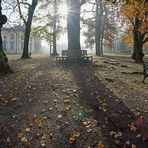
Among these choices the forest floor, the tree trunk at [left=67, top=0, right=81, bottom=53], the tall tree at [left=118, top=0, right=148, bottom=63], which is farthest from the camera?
the tall tree at [left=118, top=0, right=148, bottom=63]

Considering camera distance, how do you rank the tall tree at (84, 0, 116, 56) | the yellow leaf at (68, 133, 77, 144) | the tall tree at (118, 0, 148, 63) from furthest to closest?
1. the tall tree at (84, 0, 116, 56)
2. the tall tree at (118, 0, 148, 63)
3. the yellow leaf at (68, 133, 77, 144)

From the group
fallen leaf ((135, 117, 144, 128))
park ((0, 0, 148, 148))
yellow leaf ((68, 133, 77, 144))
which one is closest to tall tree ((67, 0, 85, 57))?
park ((0, 0, 148, 148))

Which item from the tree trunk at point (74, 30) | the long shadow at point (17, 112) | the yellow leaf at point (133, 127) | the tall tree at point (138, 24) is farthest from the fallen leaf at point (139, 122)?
the tall tree at point (138, 24)

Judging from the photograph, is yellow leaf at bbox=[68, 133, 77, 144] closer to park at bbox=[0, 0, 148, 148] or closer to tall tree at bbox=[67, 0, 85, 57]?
park at bbox=[0, 0, 148, 148]

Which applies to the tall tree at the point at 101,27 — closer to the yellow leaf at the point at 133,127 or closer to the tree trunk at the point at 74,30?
the tree trunk at the point at 74,30

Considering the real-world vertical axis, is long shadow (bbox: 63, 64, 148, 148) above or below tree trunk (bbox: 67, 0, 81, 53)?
below

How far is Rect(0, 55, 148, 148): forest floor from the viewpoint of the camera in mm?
6461

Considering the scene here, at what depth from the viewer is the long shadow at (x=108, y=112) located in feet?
21.7

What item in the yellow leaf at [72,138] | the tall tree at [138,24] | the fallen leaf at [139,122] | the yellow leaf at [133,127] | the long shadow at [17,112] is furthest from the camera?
the tall tree at [138,24]

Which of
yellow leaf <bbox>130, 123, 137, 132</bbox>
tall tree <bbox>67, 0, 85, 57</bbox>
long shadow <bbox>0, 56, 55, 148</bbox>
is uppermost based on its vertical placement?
tall tree <bbox>67, 0, 85, 57</bbox>

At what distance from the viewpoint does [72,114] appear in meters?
7.83

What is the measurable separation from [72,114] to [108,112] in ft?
3.16

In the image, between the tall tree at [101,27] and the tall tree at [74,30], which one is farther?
the tall tree at [101,27]

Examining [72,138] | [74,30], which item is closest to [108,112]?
[72,138]
